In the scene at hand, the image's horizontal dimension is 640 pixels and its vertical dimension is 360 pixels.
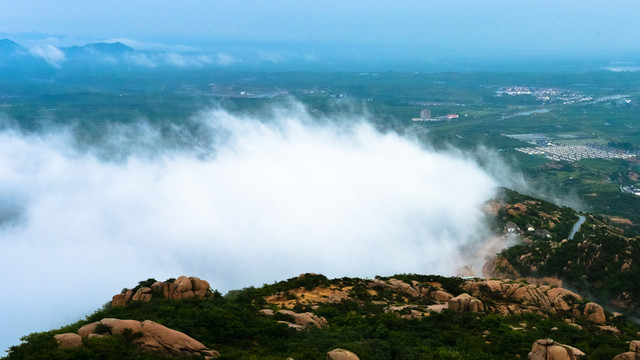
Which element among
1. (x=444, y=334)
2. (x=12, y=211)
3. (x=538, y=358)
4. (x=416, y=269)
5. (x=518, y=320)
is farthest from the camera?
(x=12, y=211)

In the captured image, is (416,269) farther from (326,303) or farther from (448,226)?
(326,303)

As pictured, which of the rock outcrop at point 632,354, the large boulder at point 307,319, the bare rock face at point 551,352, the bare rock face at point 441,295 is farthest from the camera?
the bare rock face at point 441,295

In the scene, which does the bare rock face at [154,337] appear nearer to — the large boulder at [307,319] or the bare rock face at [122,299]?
the large boulder at [307,319]

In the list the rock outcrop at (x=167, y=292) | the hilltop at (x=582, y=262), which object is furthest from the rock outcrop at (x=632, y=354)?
the hilltop at (x=582, y=262)

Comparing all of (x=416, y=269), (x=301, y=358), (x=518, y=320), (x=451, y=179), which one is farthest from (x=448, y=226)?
(x=301, y=358)

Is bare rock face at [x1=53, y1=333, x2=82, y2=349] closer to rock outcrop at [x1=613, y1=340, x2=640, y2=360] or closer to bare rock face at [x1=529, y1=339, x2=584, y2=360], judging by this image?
bare rock face at [x1=529, y1=339, x2=584, y2=360]
